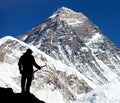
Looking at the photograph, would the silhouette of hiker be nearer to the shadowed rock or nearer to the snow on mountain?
the shadowed rock

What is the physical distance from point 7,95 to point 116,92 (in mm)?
153237

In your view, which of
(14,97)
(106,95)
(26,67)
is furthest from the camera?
(106,95)

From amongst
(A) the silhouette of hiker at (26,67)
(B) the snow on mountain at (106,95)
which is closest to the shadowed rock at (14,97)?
(A) the silhouette of hiker at (26,67)

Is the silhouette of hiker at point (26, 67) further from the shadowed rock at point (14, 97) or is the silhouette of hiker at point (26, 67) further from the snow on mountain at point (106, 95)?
the snow on mountain at point (106, 95)

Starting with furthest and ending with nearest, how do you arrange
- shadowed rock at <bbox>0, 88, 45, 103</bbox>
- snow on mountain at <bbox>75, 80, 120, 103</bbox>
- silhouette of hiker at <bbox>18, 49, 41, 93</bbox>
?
snow on mountain at <bbox>75, 80, 120, 103</bbox> → silhouette of hiker at <bbox>18, 49, 41, 93</bbox> → shadowed rock at <bbox>0, 88, 45, 103</bbox>

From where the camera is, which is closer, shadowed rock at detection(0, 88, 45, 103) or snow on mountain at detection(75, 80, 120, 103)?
shadowed rock at detection(0, 88, 45, 103)

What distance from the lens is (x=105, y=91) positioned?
187 metres

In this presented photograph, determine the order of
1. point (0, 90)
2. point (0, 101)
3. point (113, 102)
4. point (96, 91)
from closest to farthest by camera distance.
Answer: point (0, 101), point (0, 90), point (113, 102), point (96, 91)

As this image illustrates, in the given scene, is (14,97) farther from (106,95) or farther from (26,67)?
(106,95)

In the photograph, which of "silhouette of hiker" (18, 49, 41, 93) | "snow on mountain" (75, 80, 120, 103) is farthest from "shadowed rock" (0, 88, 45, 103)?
"snow on mountain" (75, 80, 120, 103)

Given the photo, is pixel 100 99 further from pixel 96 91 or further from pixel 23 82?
pixel 23 82

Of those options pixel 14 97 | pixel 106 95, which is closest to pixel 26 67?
pixel 14 97

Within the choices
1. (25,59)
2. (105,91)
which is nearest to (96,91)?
(105,91)

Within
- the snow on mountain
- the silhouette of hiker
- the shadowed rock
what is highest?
the snow on mountain
